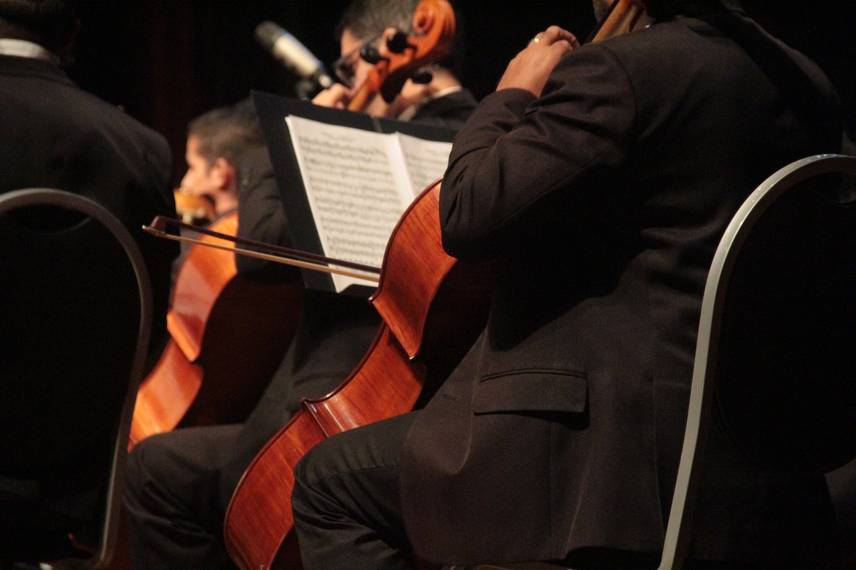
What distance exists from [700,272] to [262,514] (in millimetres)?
925

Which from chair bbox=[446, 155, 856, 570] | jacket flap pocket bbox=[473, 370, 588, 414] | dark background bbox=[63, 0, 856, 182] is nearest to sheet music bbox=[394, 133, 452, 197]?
jacket flap pocket bbox=[473, 370, 588, 414]

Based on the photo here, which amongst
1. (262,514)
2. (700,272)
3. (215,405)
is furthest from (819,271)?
(215,405)

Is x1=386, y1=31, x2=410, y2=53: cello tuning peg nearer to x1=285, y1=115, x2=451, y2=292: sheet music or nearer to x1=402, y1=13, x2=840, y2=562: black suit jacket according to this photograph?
x1=285, y1=115, x2=451, y2=292: sheet music

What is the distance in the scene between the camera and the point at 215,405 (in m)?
2.86

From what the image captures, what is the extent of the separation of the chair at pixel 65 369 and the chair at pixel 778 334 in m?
0.74

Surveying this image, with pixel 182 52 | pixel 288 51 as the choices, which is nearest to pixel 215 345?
pixel 288 51

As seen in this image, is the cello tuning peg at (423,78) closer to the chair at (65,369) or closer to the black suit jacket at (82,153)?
the black suit jacket at (82,153)

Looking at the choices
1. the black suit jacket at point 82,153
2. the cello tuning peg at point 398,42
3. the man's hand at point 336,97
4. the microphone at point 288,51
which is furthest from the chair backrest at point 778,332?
the microphone at point 288,51

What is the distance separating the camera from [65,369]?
1.49 metres

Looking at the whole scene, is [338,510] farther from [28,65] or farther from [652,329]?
[28,65]

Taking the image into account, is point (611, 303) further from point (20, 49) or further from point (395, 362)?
point (20, 49)

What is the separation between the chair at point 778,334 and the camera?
4.12 ft

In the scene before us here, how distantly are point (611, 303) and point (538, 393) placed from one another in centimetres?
14

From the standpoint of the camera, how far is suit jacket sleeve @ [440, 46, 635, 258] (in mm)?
1322
